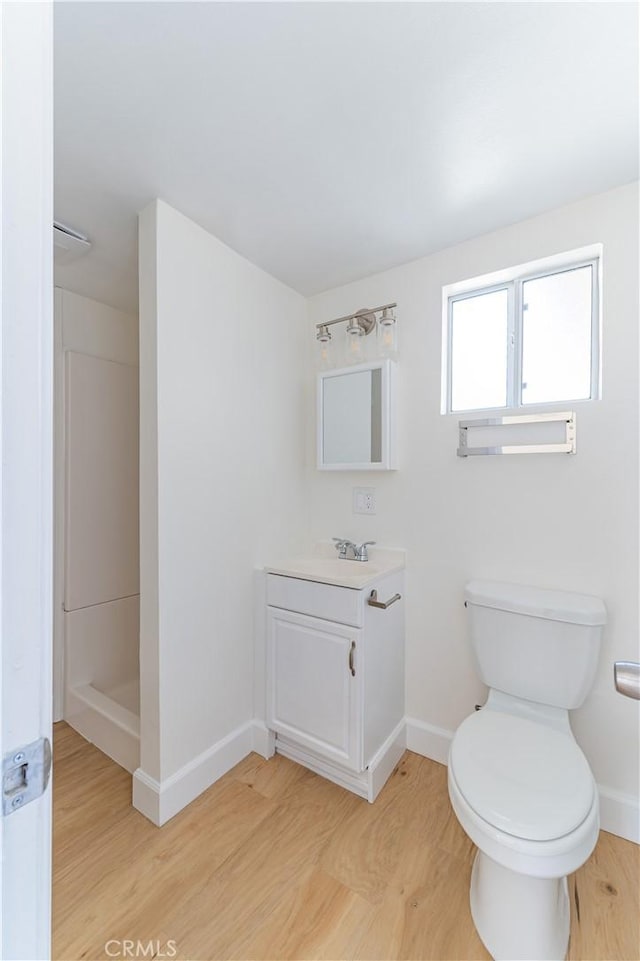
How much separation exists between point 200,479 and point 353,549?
32.1 inches

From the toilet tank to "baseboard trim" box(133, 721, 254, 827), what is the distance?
1108mm

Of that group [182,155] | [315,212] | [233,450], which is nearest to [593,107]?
[315,212]

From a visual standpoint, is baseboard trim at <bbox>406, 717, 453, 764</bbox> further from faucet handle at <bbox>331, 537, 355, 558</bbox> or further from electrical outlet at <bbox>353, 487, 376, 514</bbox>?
electrical outlet at <bbox>353, 487, 376, 514</bbox>

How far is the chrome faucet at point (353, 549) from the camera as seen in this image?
1.97m

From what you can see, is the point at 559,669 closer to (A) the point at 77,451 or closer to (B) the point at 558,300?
(B) the point at 558,300

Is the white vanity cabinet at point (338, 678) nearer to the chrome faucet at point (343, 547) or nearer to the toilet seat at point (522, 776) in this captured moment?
the chrome faucet at point (343, 547)

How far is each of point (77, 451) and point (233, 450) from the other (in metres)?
1.03

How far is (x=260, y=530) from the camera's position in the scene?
1.95 m

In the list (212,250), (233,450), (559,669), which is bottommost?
(559,669)

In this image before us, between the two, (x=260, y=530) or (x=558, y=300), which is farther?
(x=260, y=530)

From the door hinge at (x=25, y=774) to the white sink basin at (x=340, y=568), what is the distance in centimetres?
120

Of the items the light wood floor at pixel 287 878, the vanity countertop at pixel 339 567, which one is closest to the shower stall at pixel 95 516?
the light wood floor at pixel 287 878

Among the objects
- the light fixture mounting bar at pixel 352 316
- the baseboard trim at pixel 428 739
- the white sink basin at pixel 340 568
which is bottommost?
the baseboard trim at pixel 428 739

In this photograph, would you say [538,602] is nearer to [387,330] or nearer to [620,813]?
[620,813]
